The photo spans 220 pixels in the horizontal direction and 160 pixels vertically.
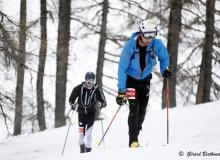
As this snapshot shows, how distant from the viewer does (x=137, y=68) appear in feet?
27.9

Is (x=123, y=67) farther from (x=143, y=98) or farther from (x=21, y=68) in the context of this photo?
(x=21, y=68)

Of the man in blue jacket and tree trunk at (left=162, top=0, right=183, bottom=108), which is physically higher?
tree trunk at (left=162, top=0, right=183, bottom=108)

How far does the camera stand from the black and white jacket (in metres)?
11.8

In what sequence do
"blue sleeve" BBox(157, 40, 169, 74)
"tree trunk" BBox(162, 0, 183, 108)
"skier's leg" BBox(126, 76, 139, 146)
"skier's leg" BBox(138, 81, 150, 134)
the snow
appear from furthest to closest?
"tree trunk" BBox(162, 0, 183, 108), the snow, "skier's leg" BBox(138, 81, 150, 134), "blue sleeve" BBox(157, 40, 169, 74), "skier's leg" BBox(126, 76, 139, 146)

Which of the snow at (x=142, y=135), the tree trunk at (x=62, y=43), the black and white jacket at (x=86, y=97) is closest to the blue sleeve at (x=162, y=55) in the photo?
the snow at (x=142, y=135)

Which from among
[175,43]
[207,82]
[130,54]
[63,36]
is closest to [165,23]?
[175,43]

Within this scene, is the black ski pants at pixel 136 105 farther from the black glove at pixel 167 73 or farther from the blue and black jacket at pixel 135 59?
the black glove at pixel 167 73

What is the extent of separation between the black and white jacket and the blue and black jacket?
3223 millimetres

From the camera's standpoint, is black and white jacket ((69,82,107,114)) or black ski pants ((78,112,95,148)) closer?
black and white jacket ((69,82,107,114))

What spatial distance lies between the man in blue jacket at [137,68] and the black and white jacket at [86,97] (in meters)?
3.01

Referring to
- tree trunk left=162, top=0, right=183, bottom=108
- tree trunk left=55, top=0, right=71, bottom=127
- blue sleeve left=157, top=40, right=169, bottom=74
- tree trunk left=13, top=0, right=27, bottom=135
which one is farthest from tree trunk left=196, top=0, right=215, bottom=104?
blue sleeve left=157, top=40, right=169, bottom=74

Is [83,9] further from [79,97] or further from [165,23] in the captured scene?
[79,97]

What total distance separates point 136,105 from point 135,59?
791 millimetres

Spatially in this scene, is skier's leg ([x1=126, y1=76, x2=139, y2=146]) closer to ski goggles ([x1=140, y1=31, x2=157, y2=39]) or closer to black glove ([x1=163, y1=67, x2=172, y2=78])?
black glove ([x1=163, y1=67, x2=172, y2=78])
